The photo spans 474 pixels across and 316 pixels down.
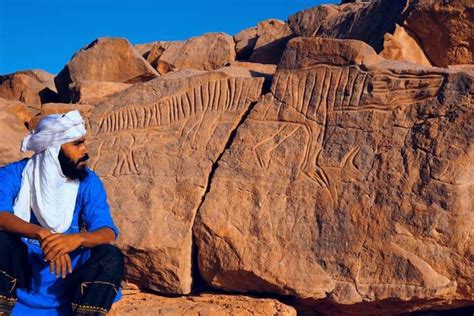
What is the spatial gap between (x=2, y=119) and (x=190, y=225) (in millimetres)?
2966

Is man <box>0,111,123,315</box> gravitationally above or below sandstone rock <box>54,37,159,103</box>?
below

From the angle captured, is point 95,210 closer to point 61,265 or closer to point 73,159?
point 73,159

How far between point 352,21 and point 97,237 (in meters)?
5.97

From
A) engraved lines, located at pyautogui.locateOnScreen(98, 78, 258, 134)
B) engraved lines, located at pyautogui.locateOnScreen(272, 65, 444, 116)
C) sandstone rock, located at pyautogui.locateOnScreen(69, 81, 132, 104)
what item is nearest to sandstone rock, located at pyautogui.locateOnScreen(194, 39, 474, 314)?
engraved lines, located at pyautogui.locateOnScreen(272, 65, 444, 116)

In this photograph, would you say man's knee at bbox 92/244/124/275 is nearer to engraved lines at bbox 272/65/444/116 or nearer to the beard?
the beard

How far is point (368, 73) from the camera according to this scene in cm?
534

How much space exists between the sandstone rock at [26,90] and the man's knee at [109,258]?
7.25 meters

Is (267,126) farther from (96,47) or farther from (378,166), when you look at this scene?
(96,47)

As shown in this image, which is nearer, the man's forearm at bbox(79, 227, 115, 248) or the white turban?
the man's forearm at bbox(79, 227, 115, 248)

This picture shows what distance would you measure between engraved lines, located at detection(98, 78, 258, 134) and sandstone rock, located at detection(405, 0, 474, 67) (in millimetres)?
2498

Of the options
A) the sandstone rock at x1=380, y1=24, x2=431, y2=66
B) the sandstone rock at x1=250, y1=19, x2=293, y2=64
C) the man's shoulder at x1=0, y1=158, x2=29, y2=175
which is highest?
the sandstone rock at x1=250, y1=19, x2=293, y2=64

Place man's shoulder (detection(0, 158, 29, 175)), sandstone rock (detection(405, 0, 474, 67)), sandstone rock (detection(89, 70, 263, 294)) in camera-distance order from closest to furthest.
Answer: man's shoulder (detection(0, 158, 29, 175)) < sandstone rock (detection(89, 70, 263, 294)) < sandstone rock (detection(405, 0, 474, 67))

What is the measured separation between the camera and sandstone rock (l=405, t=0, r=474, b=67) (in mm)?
7188

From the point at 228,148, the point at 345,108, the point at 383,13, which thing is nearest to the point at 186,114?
the point at 228,148
